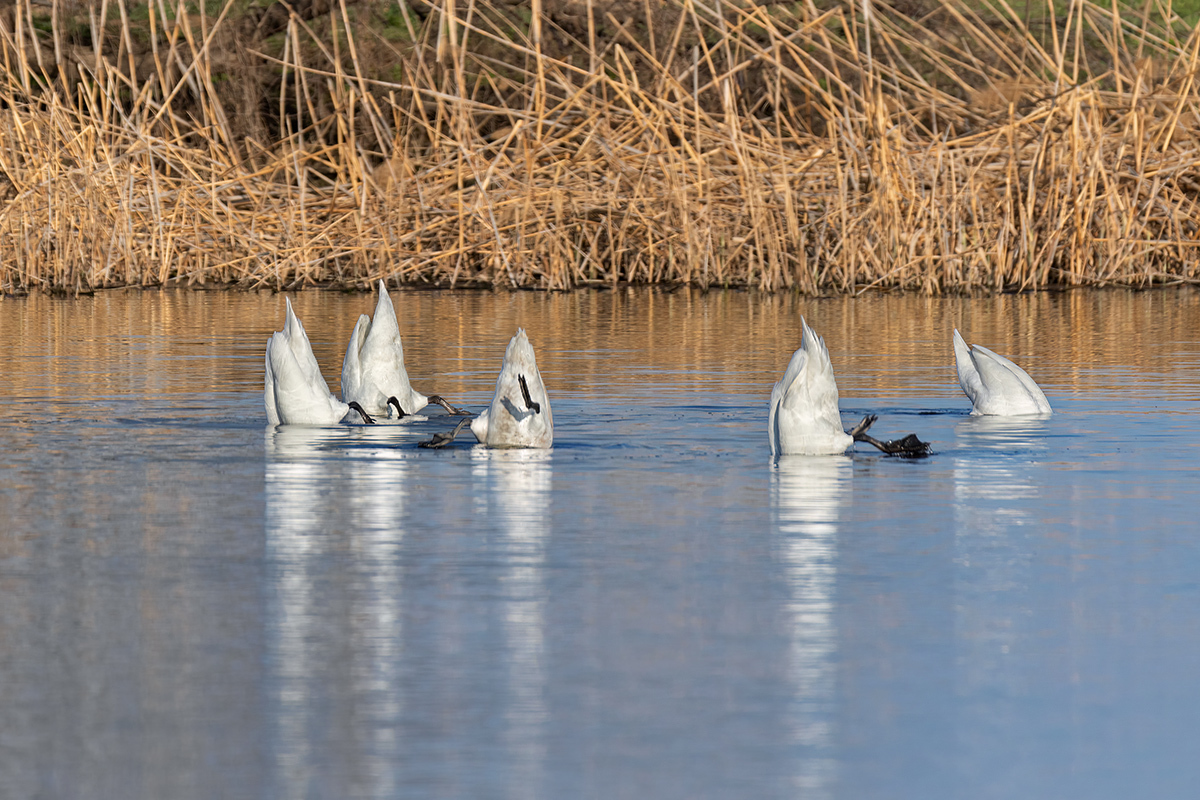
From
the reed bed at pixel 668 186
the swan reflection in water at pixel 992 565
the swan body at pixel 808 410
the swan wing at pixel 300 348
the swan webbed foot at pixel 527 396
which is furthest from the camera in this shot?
the reed bed at pixel 668 186

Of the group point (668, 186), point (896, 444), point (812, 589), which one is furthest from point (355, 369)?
point (668, 186)

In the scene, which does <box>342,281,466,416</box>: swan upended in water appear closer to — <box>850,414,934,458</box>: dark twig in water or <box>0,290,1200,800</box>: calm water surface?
<box>0,290,1200,800</box>: calm water surface

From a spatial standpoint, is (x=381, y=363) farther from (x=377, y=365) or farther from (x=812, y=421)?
(x=812, y=421)

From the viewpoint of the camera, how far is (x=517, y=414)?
26.7 ft

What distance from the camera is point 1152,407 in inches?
389

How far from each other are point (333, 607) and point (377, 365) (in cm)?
424

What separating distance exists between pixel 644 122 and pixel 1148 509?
1296 centimetres

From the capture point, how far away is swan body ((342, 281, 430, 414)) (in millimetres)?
9281

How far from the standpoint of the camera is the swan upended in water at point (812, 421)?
7699 millimetres

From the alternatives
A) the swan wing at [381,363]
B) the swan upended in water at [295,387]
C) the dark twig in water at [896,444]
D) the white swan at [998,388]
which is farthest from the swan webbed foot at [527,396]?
the white swan at [998,388]

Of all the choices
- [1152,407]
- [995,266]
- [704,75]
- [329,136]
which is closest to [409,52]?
[329,136]

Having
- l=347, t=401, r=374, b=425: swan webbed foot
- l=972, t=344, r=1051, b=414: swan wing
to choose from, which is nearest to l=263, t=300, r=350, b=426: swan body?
l=347, t=401, r=374, b=425: swan webbed foot

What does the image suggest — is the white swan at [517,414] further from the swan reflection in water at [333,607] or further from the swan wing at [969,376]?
the swan wing at [969,376]

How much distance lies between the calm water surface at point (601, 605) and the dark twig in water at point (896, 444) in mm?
87
